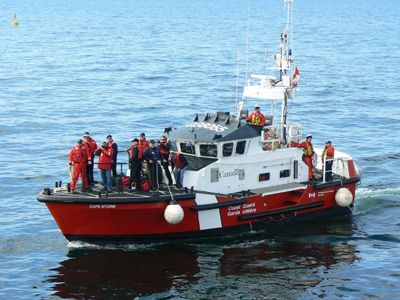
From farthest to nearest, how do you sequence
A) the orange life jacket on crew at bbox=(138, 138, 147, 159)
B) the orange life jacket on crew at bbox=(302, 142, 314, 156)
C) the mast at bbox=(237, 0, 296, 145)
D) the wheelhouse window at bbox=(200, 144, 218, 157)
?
Answer: the mast at bbox=(237, 0, 296, 145) → the orange life jacket on crew at bbox=(302, 142, 314, 156) → the wheelhouse window at bbox=(200, 144, 218, 157) → the orange life jacket on crew at bbox=(138, 138, 147, 159)

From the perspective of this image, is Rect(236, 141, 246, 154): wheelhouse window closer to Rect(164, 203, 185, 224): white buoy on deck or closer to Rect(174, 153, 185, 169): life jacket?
Rect(174, 153, 185, 169): life jacket

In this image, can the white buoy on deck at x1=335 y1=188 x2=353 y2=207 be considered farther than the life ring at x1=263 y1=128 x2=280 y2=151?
Yes

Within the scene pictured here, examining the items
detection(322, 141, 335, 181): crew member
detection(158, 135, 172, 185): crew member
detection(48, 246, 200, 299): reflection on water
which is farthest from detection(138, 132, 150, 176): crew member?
detection(322, 141, 335, 181): crew member

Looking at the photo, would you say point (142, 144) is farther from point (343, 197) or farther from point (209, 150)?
point (343, 197)

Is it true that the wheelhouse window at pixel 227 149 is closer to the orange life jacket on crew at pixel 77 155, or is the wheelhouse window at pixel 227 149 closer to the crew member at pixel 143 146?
the crew member at pixel 143 146

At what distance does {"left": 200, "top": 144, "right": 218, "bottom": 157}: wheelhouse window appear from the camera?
87.4ft

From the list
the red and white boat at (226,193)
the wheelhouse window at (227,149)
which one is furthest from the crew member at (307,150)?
the wheelhouse window at (227,149)

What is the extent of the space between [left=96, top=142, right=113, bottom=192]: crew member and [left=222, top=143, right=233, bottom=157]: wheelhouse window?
10.9 feet

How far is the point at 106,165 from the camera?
25.7 m

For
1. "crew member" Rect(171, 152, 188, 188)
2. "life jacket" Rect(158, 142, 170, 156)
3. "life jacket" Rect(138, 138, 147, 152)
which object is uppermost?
"life jacket" Rect(138, 138, 147, 152)

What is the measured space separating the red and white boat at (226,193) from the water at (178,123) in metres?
0.60

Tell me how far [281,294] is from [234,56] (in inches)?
2311

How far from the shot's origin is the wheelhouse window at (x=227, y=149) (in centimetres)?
2664

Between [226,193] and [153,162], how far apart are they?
2.66 meters
